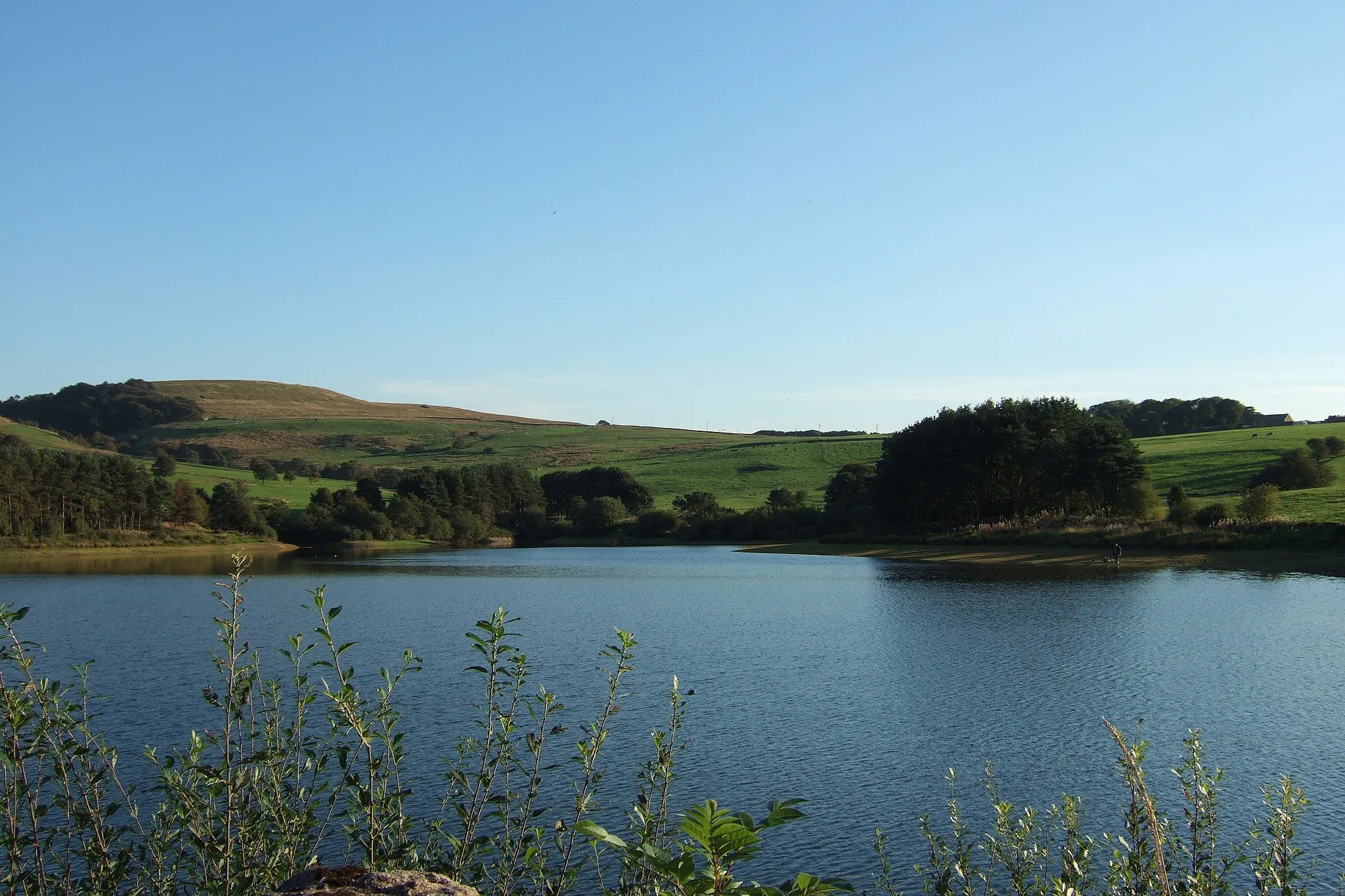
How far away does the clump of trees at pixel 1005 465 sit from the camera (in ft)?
225

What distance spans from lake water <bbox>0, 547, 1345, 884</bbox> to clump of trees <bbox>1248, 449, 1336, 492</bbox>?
91.6 feet

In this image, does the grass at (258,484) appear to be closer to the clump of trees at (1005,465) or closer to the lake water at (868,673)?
the lake water at (868,673)

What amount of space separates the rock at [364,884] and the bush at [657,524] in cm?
10416

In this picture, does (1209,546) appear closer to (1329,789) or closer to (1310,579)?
(1310,579)

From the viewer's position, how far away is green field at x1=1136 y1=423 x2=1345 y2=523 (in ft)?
206

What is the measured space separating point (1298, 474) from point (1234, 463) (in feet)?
50.2

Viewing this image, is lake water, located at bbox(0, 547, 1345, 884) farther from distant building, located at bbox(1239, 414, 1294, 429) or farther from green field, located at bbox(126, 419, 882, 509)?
distant building, located at bbox(1239, 414, 1294, 429)

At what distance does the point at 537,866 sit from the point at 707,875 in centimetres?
300

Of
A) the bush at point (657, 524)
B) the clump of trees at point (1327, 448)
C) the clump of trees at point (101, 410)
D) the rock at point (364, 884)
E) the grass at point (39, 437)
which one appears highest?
the clump of trees at point (101, 410)

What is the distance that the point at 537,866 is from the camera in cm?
591

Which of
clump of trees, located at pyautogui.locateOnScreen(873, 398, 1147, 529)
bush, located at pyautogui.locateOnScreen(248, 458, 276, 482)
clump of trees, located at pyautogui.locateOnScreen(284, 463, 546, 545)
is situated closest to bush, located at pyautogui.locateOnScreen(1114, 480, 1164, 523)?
clump of trees, located at pyautogui.locateOnScreen(873, 398, 1147, 529)

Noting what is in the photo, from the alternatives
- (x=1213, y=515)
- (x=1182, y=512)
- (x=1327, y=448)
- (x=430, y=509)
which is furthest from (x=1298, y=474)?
(x=430, y=509)

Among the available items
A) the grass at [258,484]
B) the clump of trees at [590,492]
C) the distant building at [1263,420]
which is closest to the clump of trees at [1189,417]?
the distant building at [1263,420]

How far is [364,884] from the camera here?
3965 millimetres
